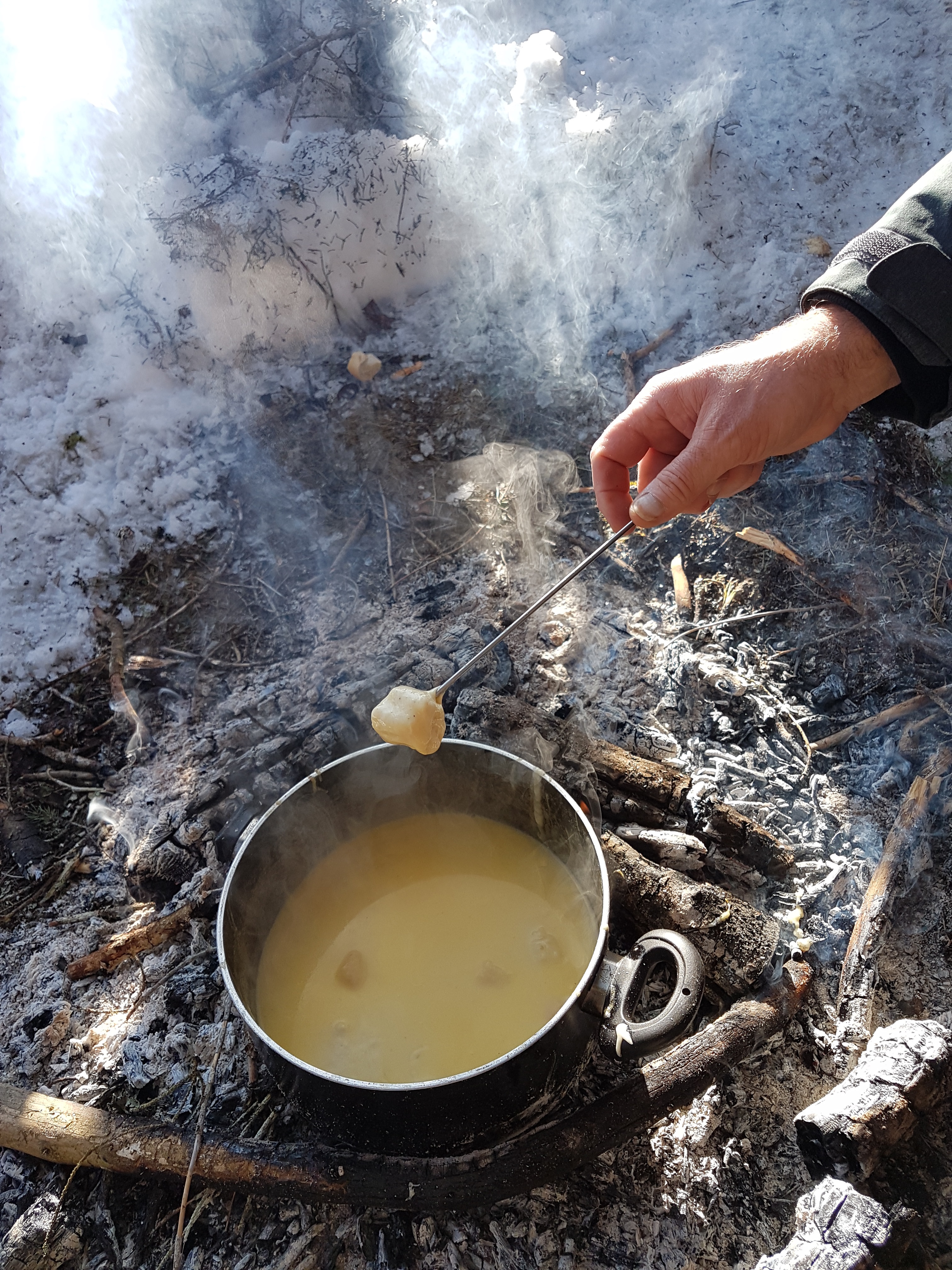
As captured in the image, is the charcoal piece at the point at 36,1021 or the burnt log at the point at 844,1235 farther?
the charcoal piece at the point at 36,1021

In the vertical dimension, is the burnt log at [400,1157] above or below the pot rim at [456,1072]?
below

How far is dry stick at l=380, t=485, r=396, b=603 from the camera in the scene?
3.28m

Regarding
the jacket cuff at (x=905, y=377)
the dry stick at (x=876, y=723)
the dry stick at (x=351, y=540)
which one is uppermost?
the jacket cuff at (x=905, y=377)

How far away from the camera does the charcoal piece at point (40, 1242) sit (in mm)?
1721

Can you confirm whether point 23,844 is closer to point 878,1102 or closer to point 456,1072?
point 456,1072

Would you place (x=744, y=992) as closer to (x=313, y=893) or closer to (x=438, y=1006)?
(x=438, y=1006)

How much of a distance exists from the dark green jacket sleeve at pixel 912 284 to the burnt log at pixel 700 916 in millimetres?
1497

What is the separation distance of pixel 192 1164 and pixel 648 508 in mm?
1948

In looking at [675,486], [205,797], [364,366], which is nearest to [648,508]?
[675,486]

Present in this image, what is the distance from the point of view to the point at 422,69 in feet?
15.6

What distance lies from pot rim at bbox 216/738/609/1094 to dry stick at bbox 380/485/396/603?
126 cm

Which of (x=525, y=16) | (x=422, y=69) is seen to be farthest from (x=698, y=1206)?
(x=525, y=16)

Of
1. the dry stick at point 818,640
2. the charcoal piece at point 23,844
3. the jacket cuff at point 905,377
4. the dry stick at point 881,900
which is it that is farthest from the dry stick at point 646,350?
the charcoal piece at point 23,844

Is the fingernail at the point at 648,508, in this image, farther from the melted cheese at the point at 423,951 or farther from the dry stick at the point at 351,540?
the dry stick at the point at 351,540
